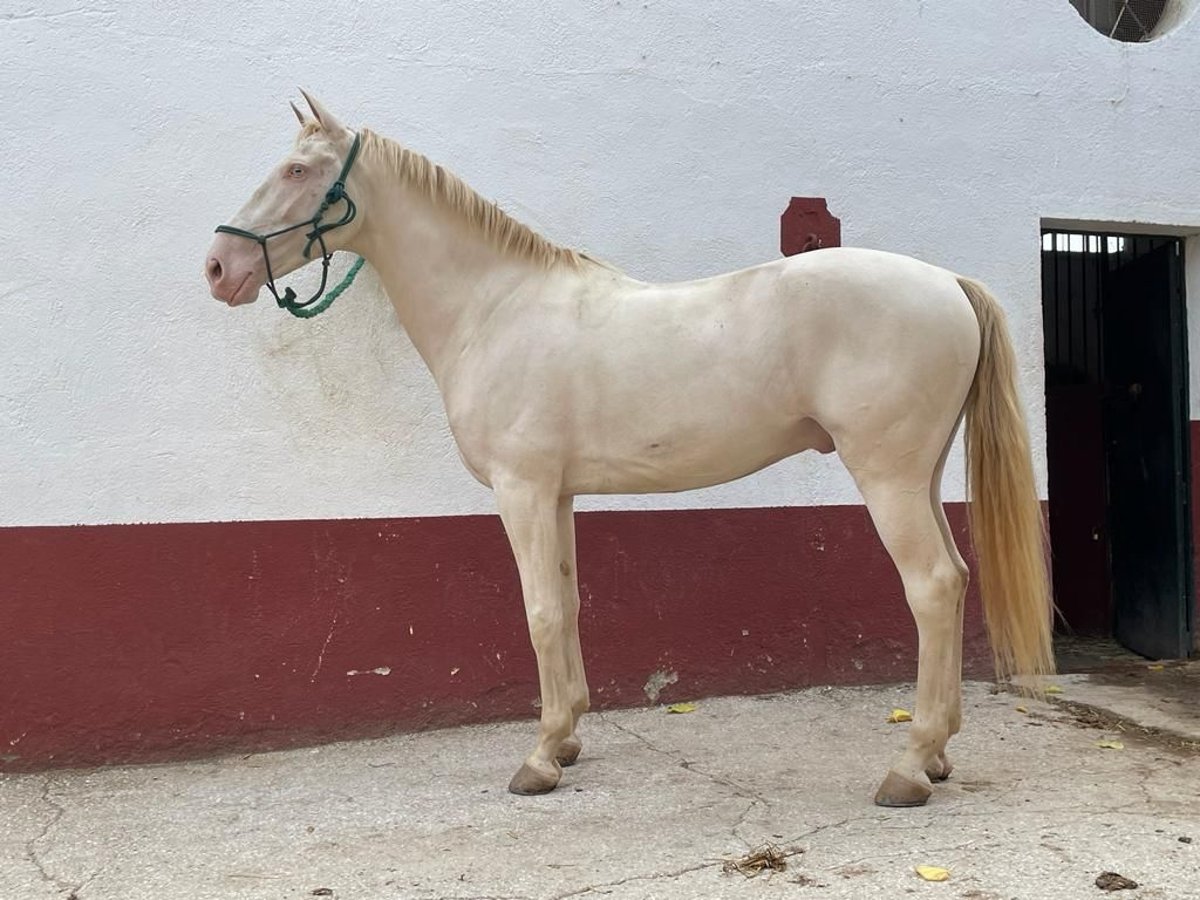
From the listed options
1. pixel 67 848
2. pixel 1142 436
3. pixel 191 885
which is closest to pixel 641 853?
pixel 191 885

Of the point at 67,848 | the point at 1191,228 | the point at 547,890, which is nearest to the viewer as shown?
the point at 547,890

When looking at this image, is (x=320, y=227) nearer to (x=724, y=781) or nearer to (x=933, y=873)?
(x=724, y=781)

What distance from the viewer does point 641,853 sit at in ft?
8.43

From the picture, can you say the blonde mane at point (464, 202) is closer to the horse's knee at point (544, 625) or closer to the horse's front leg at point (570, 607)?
the horse's front leg at point (570, 607)

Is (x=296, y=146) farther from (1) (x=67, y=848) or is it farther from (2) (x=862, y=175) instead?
(2) (x=862, y=175)

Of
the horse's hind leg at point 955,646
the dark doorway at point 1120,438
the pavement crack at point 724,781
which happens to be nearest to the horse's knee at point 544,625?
the pavement crack at point 724,781

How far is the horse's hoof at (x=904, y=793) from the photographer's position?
9.29ft

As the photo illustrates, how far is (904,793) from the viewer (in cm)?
283

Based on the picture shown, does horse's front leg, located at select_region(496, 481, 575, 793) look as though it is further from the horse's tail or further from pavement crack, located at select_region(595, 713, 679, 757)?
the horse's tail

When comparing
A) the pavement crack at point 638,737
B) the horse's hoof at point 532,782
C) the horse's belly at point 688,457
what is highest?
the horse's belly at point 688,457

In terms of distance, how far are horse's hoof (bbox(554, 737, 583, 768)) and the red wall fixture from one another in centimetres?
238

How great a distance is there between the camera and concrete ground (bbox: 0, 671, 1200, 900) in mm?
2383

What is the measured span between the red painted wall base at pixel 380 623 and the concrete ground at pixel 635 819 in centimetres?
16

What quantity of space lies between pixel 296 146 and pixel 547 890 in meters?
2.33
